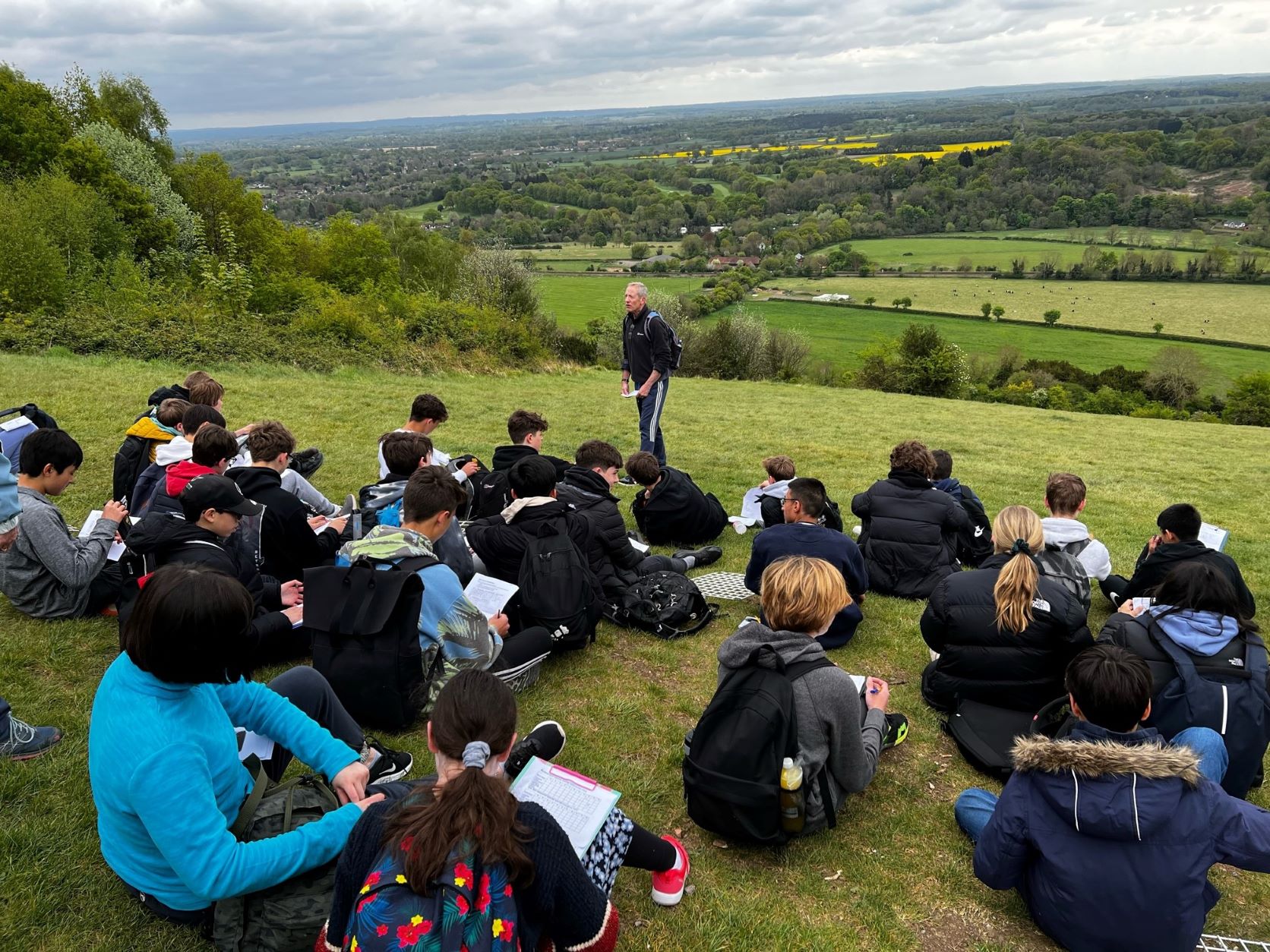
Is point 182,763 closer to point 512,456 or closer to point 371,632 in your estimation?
point 371,632

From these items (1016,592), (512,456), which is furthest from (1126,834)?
(512,456)

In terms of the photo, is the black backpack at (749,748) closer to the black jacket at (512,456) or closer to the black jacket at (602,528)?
the black jacket at (602,528)

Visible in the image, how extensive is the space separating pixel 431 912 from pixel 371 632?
2401mm

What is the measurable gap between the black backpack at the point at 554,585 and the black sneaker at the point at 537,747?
1628mm

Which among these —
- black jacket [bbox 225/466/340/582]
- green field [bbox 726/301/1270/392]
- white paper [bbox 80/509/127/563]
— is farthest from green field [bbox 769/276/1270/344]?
white paper [bbox 80/509/127/563]

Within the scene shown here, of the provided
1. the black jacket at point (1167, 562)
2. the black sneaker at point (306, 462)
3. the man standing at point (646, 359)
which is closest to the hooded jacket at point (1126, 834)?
the black jacket at point (1167, 562)

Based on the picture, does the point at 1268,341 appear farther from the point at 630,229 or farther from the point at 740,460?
the point at 630,229

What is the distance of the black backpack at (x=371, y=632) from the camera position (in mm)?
4348

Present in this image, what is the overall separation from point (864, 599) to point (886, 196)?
149 metres

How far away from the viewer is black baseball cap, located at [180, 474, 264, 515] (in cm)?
473

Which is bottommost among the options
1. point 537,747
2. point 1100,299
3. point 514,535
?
point 1100,299

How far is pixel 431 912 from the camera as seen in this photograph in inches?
84.0

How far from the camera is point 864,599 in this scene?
23.6 feet

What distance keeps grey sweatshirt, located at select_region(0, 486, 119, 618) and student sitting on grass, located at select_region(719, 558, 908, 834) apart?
4.70 meters
